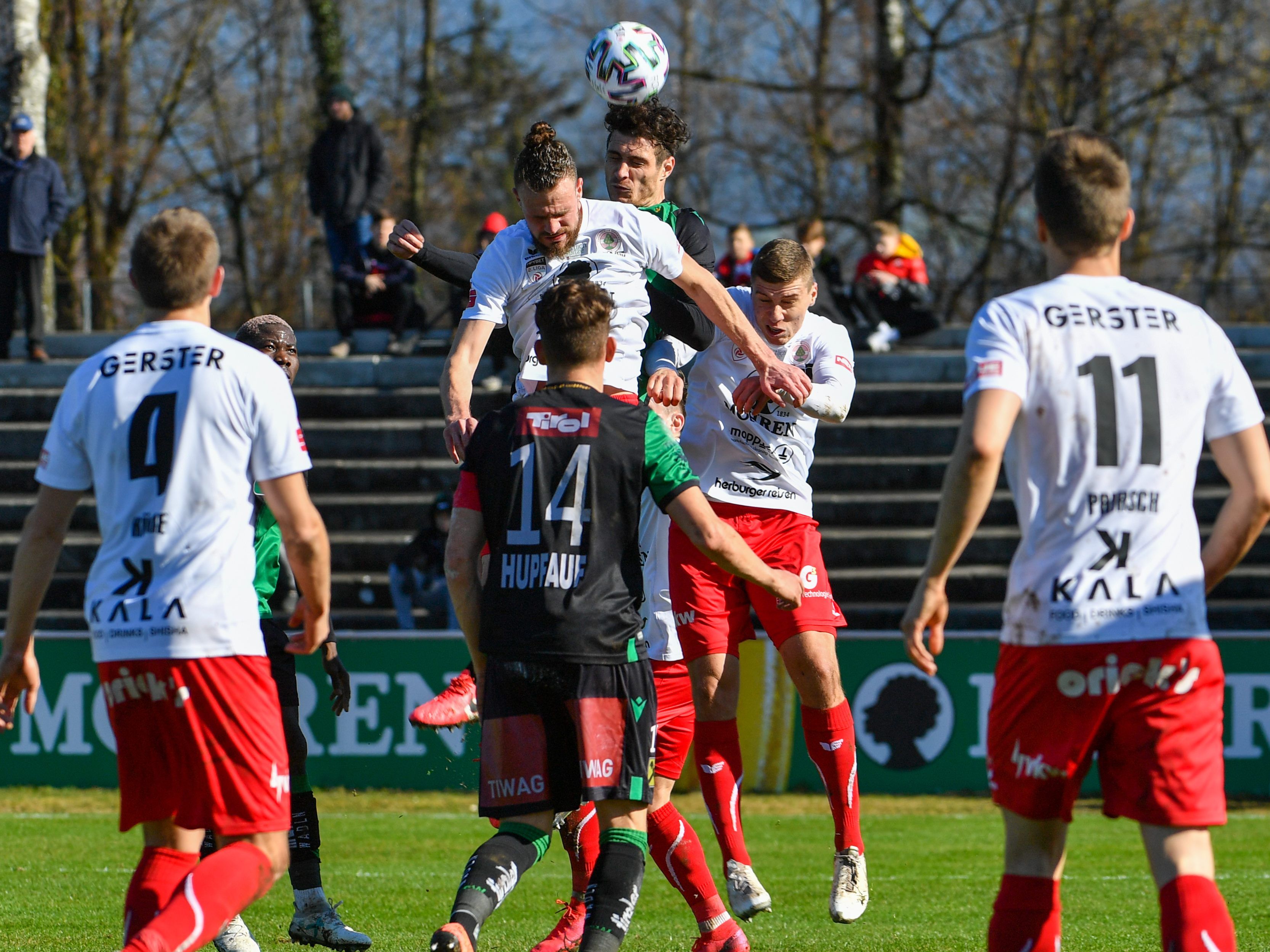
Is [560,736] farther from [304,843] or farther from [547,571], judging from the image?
[304,843]

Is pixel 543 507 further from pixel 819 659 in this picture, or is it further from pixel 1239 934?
pixel 1239 934

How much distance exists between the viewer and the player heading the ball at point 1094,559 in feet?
13.1

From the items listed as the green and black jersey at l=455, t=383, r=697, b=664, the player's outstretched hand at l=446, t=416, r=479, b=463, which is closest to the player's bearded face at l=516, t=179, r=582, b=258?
the player's outstretched hand at l=446, t=416, r=479, b=463

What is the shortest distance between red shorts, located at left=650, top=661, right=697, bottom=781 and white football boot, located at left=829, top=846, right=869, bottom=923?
749mm

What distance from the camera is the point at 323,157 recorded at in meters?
16.9

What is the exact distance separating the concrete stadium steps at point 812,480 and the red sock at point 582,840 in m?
8.57

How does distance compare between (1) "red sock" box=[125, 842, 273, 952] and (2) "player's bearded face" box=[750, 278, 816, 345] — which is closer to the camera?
(1) "red sock" box=[125, 842, 273, 952]

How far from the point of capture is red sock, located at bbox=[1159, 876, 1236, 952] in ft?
12.8

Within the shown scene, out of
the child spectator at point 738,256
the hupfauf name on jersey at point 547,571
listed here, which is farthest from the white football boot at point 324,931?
the child spectator at point 738,256

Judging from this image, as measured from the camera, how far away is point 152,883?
14.2 ft

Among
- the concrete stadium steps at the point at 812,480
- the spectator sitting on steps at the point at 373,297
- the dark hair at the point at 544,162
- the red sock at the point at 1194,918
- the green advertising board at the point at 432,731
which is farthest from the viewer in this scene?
the spectator sitting on steps at the point at 373,297

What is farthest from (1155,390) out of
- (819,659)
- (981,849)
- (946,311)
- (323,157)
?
(946,311)

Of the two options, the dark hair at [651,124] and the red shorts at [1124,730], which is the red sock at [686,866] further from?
the dark hair at [651,124]

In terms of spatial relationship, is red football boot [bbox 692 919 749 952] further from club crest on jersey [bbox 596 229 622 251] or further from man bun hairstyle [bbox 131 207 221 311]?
man bun hairstyle [bbox 131 207 221 311]
